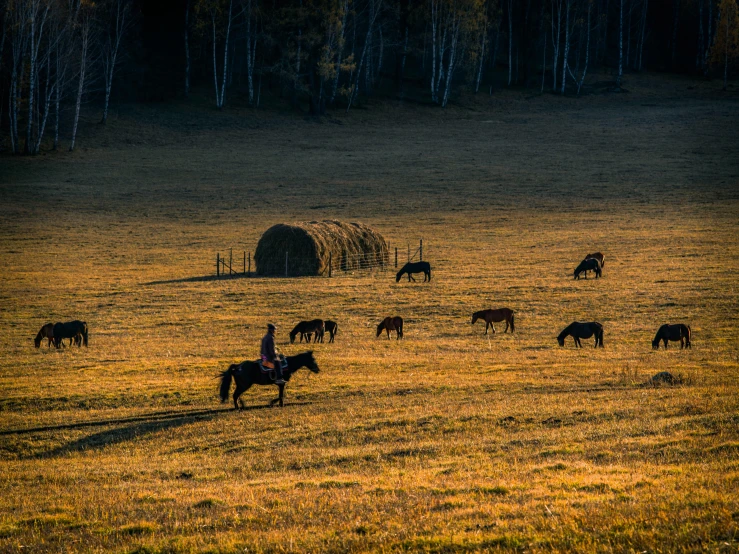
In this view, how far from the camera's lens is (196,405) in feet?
54.8

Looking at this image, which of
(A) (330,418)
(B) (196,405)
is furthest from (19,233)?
(A) (330,418)

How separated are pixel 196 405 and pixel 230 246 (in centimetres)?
2691

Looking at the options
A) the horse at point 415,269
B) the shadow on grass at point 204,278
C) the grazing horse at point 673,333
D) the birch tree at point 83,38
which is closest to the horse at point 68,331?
the shadow on grass at point 204,278

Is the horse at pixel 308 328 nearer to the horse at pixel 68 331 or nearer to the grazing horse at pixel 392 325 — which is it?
the grazing horse at pixel 392 325

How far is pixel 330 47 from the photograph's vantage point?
266ft

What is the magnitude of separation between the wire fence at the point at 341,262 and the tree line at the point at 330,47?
34.0 metres

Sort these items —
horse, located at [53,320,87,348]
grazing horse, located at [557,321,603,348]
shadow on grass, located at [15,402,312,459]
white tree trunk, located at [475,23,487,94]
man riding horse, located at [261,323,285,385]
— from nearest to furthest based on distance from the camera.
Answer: shadow on grass, located at [15,402,312,459] < man riding horse, located at [261,323,285,385] < grazing horse, located at [557,321,603,348] < horse, located at [53,320,87,348] < white tree trunk, located at [475,23,487,94]

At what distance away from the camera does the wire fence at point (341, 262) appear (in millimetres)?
35344

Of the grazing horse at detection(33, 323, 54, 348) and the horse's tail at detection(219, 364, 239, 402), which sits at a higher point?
the horse's tail at detection(219, 364, 239, 402)

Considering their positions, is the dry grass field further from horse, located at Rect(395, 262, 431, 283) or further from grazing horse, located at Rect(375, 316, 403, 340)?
horse, located at Rect(395, 262, 431, 283)

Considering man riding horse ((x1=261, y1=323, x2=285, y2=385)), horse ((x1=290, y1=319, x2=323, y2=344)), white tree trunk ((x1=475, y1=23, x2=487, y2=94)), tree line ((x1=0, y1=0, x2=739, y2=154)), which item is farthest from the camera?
white tree trunk ((x1=475, y1=23, x2=487, y2=94))

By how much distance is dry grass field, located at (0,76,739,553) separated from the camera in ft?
29.0

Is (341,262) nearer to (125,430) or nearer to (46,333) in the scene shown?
(46,333)

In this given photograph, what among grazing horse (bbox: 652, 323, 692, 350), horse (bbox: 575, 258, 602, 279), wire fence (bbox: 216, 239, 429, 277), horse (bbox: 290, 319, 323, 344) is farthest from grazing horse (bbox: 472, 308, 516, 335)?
wire fence (bbox: 216, 239, 429, 277)
